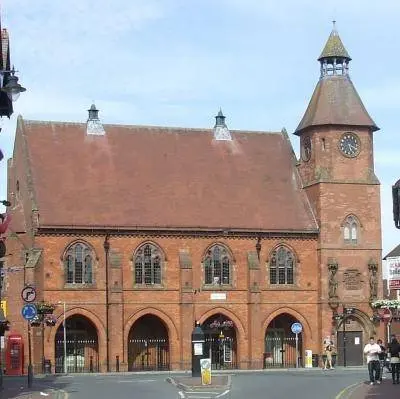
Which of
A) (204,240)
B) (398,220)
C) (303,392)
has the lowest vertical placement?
(303,392)

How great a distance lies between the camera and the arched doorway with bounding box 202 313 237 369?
65.6 m

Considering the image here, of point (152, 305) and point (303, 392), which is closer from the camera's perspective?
point (303, 392)

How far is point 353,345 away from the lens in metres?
67.1

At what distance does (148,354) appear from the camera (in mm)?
65000

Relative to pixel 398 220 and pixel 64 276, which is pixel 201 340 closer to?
pixel 64 276

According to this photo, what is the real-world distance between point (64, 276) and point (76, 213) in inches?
153

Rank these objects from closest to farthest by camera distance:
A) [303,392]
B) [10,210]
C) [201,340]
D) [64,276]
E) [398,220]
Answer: [398,220], [303,392], [201,340], [64,276], [10,210]

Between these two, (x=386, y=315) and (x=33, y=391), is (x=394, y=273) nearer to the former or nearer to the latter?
(x=33, y=391)

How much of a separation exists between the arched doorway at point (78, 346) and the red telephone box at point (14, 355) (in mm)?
3430

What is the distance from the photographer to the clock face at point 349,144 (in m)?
68.4

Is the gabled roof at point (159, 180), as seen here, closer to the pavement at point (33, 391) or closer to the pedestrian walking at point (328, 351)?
the pedestrian walking at point (328, 351)

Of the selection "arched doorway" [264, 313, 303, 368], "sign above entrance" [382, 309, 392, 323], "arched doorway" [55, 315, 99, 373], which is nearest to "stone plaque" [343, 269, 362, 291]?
"sign above entrance" [382, 309, 392, 323]

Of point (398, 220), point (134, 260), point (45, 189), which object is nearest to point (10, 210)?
point (45, 189)

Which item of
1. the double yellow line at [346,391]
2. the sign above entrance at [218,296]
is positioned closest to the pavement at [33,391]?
the double yellow line at [346,391]
